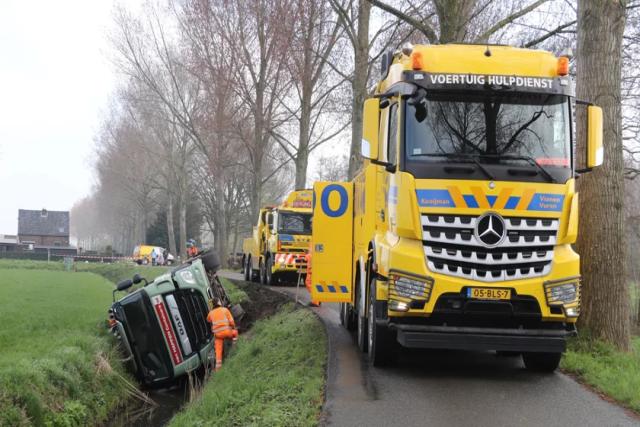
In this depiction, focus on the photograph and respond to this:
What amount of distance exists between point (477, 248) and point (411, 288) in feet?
2.71

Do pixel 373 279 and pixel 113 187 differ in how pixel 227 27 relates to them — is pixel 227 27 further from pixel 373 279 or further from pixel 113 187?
pixel 113 187

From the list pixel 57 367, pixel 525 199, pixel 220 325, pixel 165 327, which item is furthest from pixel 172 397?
pixel 525 199

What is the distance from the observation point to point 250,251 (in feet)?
89.7

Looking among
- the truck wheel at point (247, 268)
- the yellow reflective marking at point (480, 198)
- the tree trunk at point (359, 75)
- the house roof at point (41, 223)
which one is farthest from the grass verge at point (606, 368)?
the house roof at point (41, 223)

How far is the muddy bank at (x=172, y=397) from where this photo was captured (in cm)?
1227

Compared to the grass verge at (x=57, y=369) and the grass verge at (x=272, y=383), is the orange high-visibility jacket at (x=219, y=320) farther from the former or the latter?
the grass verge at (x=57, y=369)

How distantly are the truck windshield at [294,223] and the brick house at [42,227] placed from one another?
84950 mm

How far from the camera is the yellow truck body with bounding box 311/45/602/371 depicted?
7.09 meters

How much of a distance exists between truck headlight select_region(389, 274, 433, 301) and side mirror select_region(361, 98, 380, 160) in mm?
1516

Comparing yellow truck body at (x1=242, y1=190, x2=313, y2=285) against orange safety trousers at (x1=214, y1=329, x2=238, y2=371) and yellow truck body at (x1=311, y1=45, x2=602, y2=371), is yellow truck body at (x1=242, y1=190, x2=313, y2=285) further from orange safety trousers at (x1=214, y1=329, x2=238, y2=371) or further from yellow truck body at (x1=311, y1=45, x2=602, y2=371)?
yellow truck body at (x1=311, y1=45, x2=602, y2=371)

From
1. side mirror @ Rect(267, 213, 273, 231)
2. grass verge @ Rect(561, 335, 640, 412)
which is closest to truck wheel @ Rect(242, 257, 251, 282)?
side mirror @ Rect(267, 213, 273, 231)

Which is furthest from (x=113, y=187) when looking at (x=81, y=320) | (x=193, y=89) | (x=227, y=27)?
(x=81, y=320)

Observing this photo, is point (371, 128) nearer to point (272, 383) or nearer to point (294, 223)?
point (272, 383)

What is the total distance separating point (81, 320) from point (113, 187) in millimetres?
50981
